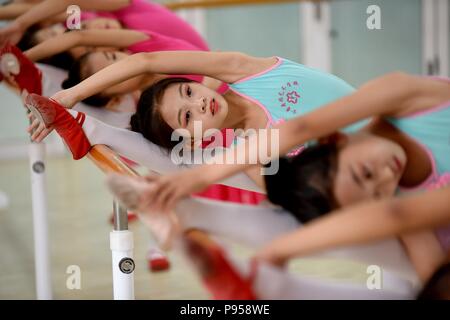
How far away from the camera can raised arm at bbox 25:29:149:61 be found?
3.73 feet

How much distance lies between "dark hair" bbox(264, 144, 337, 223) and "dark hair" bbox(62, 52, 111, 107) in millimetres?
449

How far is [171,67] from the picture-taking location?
0.93 meters

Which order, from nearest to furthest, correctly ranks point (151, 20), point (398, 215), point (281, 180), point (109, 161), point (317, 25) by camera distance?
1. point (398, 215)
2. point (281, 180)
3. point (109, 161)
4. point (151, 20)
5. point (317, 25)

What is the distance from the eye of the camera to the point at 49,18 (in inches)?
45.4

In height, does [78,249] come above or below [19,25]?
below

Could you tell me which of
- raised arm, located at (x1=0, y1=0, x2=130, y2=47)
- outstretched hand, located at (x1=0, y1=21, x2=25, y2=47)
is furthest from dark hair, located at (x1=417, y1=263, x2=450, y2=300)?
outstretched hand, located at (x1=0, y1=21, x2=25, y2=47)

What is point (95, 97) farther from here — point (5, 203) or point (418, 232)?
A: point (5, 203)

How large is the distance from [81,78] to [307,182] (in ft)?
1.81

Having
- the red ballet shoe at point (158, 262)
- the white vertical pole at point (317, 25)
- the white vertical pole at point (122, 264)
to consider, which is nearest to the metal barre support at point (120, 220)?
the white vertical pole at point (122, 264)

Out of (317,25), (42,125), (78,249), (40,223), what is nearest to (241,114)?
(42,125)

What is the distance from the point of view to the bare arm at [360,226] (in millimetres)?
588

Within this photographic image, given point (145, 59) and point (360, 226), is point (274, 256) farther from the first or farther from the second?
point (145, 59)
